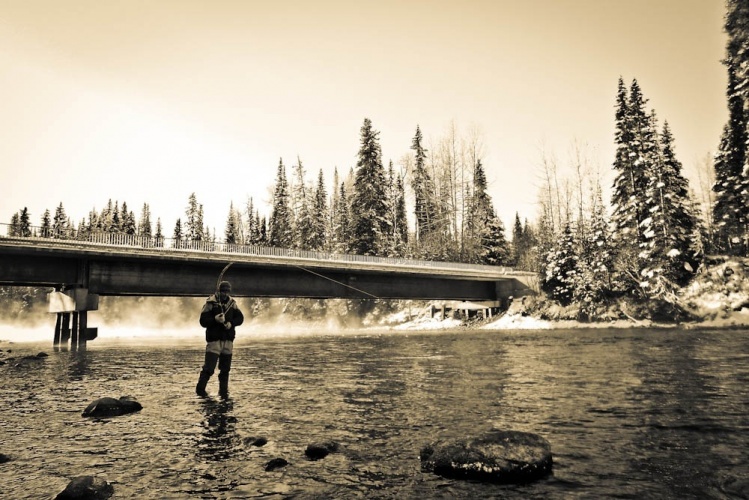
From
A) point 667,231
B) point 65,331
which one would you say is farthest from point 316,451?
point 667,231

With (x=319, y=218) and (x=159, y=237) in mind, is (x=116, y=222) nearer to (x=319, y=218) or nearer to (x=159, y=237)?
(x=319, y=218)

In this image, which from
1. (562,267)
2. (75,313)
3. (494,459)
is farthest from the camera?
(562,267)

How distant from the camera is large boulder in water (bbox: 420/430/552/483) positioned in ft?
14.3

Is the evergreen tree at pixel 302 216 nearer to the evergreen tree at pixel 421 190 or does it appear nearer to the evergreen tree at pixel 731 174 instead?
the evergreen tree at pixel 421 190

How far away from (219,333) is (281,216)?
6213 cm

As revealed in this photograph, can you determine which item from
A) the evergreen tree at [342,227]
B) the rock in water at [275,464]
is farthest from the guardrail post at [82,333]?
the evergreen tree at [342,227]

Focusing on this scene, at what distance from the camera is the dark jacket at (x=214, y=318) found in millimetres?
9328

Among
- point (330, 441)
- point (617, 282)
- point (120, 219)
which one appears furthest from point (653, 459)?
point (120, 219)

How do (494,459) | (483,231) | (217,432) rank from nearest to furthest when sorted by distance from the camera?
(494,459)
(217,432)
(483,231)

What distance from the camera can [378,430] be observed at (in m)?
6.20

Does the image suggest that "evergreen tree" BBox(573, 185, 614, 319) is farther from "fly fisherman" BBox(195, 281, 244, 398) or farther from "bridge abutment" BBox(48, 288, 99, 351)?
"fly fisherman" BBox(195, 281, 244, 398)

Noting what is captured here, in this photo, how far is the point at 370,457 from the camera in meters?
5.04

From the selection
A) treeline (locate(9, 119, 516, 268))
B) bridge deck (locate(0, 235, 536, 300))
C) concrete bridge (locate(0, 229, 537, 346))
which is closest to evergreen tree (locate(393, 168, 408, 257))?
treeline (locate(9, 119, 516, 268))

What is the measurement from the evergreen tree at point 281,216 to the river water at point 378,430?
57.3 metres
